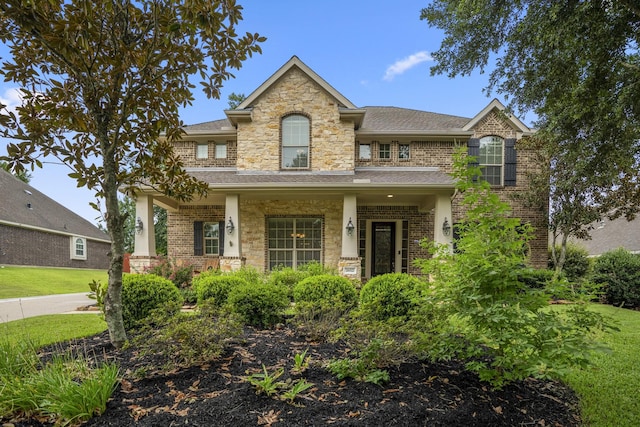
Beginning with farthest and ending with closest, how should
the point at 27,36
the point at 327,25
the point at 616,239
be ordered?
the point at 616,239 < the point at 327,25 < the point at 27,36

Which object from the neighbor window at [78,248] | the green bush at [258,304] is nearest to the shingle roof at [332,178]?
the green bush at [258,304]

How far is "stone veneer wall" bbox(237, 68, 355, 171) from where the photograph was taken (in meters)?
11.8

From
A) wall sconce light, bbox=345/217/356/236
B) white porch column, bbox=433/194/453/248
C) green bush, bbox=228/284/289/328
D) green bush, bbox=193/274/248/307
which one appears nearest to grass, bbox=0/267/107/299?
green bush, bbox=193/274/248/307

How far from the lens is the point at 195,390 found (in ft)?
9.62

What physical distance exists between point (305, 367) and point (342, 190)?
7388 millimetres

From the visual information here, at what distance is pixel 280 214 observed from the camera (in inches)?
488

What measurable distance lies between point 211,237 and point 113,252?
31.4 feet

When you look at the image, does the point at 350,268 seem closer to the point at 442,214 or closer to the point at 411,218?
the point at 442,214

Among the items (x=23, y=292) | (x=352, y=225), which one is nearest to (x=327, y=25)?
(x=352, y=225)

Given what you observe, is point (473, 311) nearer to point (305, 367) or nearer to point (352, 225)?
point (305, 367)

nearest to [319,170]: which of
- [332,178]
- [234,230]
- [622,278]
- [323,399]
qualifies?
[332,178]

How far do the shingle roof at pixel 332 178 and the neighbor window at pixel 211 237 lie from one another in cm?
216

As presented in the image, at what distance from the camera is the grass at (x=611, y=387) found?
299 cm

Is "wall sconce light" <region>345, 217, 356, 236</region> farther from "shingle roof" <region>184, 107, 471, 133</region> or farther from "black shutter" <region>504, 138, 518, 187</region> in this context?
"black shutter" <region>504, 138, 518, 187</region>
